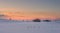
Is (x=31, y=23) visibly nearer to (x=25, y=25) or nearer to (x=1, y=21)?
(x=25, y=25)

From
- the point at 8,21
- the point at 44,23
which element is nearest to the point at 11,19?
the point at 8,21

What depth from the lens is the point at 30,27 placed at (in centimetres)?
823

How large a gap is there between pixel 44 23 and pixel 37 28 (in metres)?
0.36

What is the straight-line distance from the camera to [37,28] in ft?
26.8

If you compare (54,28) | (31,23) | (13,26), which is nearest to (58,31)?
(54,28)

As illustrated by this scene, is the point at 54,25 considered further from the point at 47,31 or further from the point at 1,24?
the point at 1,24

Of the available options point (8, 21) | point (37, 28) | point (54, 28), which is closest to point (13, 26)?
point (8, 21)

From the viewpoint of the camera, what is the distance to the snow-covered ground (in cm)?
796

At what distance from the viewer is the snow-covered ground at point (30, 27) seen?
796 centimetres

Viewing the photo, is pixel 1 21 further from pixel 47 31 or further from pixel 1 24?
pixel 47 31

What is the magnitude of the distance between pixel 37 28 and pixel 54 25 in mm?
666

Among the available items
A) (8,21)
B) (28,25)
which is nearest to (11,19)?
(8,21)

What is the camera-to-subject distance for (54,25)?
8.39m

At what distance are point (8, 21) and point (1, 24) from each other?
12.2 inches
